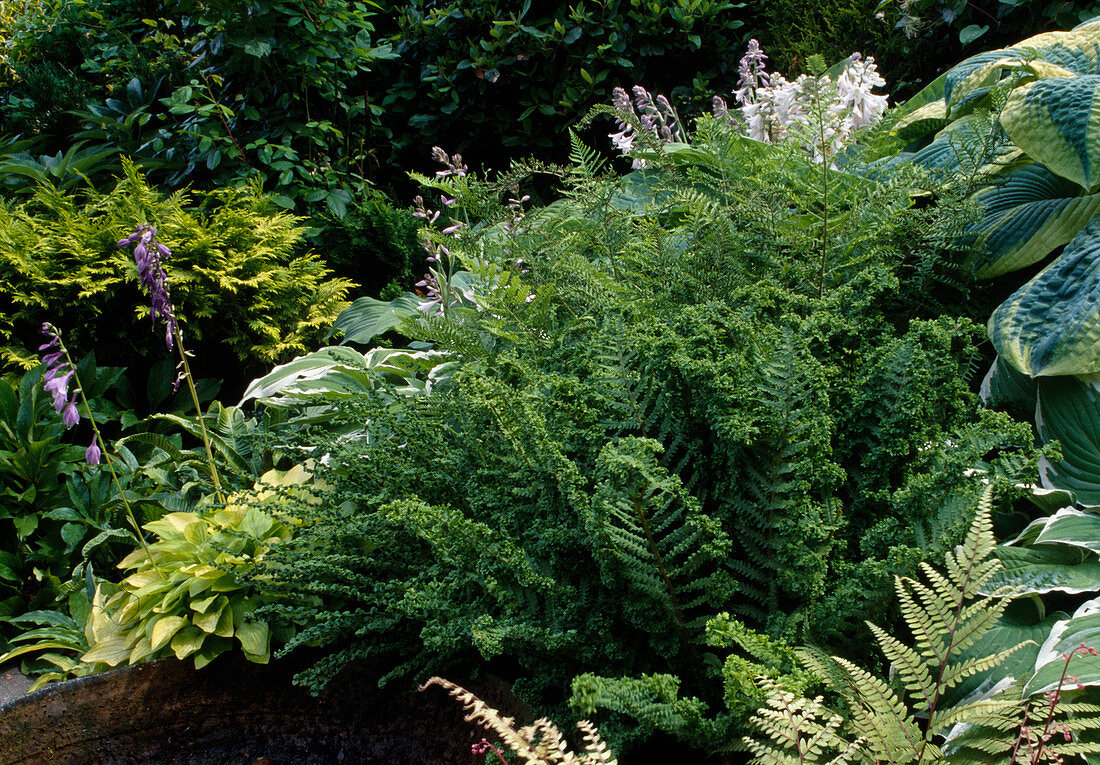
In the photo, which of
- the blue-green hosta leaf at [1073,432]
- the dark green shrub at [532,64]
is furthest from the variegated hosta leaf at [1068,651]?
the dark green shrub at [532,64]

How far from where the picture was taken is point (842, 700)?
41.5 inches

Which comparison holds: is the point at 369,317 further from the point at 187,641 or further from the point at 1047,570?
the point at 1047,570

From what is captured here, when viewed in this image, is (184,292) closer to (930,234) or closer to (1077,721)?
(930,234)

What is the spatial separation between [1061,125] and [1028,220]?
0.84ft

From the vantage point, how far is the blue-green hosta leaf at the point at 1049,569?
1192mm

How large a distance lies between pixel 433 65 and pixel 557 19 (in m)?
0.94

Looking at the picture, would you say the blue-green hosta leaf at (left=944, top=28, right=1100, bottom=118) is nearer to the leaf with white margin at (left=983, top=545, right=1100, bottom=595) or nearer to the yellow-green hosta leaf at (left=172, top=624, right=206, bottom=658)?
the leaf with white margin at (left=983, top=545, right=1100, bottom=595)

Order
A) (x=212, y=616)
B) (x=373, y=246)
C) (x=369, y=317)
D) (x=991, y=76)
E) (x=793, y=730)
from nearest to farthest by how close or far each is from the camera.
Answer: (x=793, y=730) < (x=212, y=616) < (x=991, y=76) < (x=369, y=317) < (x=373, y=246)

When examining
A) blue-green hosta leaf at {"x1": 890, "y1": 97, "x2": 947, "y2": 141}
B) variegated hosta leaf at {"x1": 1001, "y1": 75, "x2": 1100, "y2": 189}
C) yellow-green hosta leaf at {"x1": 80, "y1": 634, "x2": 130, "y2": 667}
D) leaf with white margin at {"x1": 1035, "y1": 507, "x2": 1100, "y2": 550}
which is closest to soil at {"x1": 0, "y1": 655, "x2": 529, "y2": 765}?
yellow-green hosta leaf at {"x1": 80, "y1": 634, "x2": 130, "y2": 667}

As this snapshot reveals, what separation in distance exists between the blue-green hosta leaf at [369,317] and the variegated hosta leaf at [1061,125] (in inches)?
89.9

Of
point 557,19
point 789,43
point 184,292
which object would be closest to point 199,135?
point 184,292

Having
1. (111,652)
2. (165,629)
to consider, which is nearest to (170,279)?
(111,652)

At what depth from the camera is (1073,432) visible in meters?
1.48

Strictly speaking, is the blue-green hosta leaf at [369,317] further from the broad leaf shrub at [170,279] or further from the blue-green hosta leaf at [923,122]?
the blue-green hosta leaf at [923,122]
